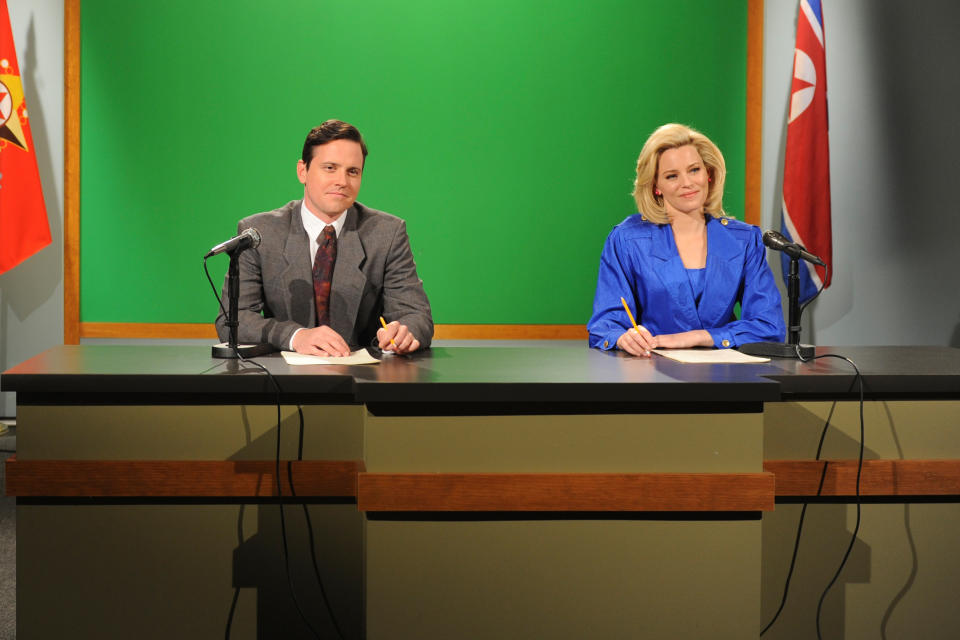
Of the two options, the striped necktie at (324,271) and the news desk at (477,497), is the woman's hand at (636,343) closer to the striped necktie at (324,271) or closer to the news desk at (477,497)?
the news desk at (477,497)

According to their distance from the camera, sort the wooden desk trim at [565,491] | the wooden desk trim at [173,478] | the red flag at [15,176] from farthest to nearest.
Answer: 1. the red flag at [15,176]
2. the wooden desk trim at [173,478]
3. the wooden desk trim at [565,491]

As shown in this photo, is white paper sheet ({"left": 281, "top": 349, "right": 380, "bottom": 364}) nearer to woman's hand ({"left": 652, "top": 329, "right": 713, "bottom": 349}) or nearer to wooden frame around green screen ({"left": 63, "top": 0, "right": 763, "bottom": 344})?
woman's hand ({"left": 652, "top": 329, "right": 713, "bottom": 349})

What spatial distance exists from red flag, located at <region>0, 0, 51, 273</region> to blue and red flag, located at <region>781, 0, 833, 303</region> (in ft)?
11.3

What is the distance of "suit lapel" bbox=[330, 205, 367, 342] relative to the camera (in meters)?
→ 2.55

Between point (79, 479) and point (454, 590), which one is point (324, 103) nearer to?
point (79, 479)

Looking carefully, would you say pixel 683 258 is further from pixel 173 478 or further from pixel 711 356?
pixel 173 478

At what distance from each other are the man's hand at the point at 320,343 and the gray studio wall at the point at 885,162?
268 centimetres

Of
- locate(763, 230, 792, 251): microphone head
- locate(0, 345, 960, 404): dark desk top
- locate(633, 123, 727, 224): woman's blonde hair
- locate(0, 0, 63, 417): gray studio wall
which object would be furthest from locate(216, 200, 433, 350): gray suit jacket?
locate(0, 0, 63, 417): gray studio wall

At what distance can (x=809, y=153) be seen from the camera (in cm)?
393

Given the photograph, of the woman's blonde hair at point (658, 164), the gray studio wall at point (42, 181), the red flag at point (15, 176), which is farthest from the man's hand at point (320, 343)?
the gray studio wall at point (42, 181)

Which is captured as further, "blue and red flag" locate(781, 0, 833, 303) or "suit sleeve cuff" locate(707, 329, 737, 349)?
"blue and red flag" locate(781, 0, 833, 303)

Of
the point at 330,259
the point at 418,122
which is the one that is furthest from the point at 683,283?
the point at 418,122

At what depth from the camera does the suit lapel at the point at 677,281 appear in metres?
2.67

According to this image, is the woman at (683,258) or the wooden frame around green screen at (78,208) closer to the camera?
the woman at (683,258)
